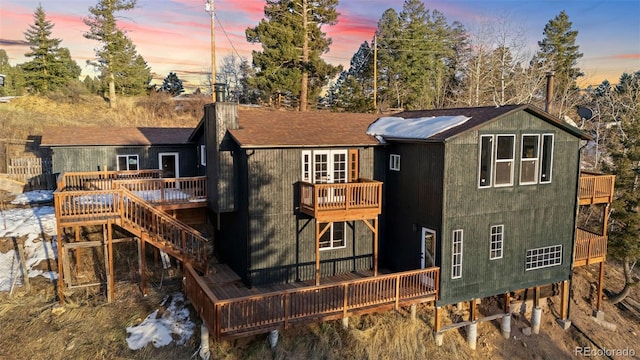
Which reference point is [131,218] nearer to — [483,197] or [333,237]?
[333,237]

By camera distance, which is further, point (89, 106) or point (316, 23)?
point (89, 106)

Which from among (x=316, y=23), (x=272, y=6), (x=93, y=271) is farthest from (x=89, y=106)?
(x=93, y=271)

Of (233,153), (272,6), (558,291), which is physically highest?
(272,6)

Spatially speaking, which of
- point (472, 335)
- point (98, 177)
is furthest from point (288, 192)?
point (98, 177)

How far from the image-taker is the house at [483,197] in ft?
Answer: 40.7

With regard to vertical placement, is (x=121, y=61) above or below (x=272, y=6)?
below

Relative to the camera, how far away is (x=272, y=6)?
31.9 m

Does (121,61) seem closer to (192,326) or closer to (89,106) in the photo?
(89,106)

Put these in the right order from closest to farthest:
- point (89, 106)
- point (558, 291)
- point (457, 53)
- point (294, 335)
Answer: point (294, 335)
point (558, 291)
point (89, 106)
point (457, 53)

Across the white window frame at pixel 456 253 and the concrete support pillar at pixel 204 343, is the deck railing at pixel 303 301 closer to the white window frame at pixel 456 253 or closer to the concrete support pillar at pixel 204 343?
the concrete support pillar at pixel 204 343

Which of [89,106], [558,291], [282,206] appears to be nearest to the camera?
[282,206]

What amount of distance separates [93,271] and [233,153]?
6.76 metres

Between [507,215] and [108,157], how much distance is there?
53.5ft

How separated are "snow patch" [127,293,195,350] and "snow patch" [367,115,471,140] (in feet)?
27.7
